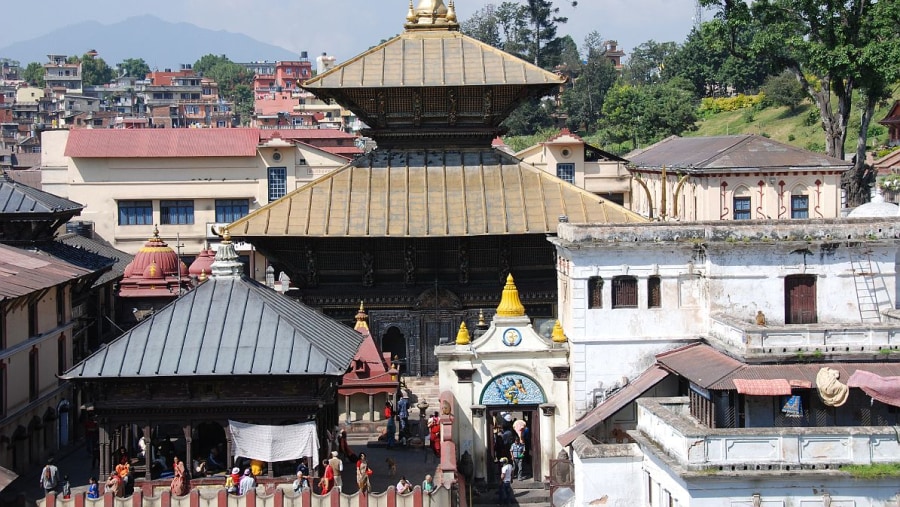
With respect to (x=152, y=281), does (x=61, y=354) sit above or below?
below

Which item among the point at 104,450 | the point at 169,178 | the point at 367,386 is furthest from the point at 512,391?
the point at 169,178

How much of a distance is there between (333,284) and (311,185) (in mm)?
3156

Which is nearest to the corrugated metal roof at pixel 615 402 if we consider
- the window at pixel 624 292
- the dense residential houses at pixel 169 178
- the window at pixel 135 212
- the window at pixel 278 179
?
the window at pixel 624 292

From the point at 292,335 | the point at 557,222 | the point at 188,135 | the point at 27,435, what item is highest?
the point at 188,135

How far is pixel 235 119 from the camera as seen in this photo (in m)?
188

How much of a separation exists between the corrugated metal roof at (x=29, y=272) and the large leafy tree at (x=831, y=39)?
95.7 ft

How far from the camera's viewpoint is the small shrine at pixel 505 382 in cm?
3775

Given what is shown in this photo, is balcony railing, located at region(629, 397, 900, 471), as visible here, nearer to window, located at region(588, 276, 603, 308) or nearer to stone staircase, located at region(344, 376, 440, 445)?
window, located at region(588, 276, 603, 308)

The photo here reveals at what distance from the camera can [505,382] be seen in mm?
37875

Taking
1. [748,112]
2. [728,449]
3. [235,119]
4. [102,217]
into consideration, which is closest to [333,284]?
[728,449]

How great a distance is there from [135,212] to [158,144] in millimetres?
4625

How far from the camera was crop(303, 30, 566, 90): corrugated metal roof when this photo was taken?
43375 mm

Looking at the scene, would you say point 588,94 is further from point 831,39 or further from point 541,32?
point 831,39

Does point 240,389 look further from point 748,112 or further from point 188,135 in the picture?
point 748,112
